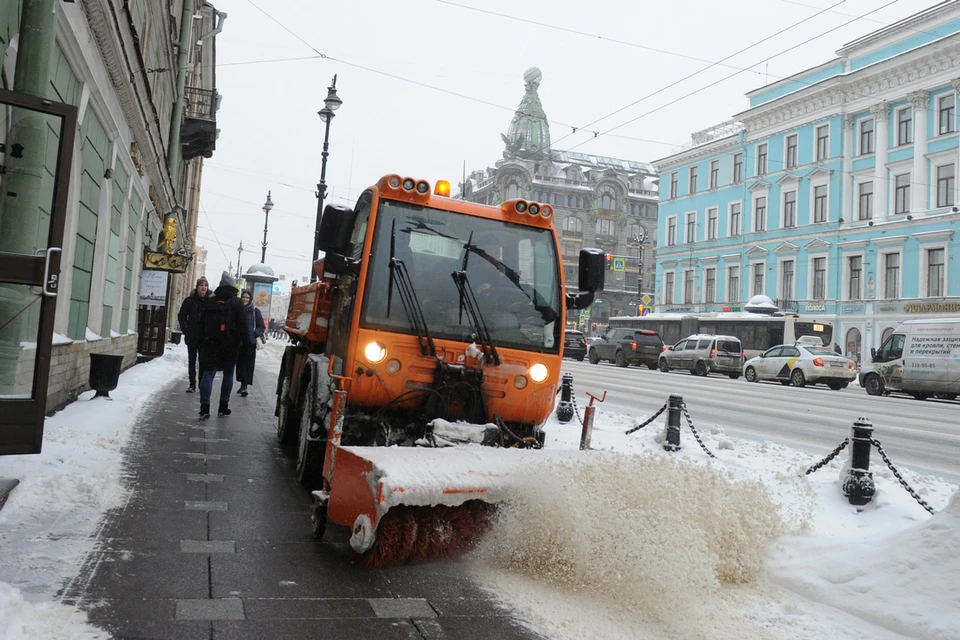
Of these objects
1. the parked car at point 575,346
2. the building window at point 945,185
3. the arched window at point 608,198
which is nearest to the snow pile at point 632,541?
the parked car at point 575,346

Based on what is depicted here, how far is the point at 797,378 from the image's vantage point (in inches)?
1035

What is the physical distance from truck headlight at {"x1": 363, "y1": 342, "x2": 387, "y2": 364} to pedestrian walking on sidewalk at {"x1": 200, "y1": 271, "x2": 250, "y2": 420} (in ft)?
15.6

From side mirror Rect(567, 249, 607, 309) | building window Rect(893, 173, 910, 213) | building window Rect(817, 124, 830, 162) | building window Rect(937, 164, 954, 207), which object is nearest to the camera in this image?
side mirror Rect(567, 249, 607, 309)

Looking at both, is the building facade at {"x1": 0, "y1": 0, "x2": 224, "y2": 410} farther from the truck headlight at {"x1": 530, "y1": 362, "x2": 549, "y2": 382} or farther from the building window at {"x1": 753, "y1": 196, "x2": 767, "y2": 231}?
the building window at {"x1": 753, "y1": 196, "x2": 767, "y2": 231}

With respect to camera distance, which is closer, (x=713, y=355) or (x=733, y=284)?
(x=713, y=355)

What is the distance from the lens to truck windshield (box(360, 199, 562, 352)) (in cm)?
565

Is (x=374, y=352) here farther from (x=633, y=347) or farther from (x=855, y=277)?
(x=855, y=277)

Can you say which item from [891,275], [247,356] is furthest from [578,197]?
[247,356]

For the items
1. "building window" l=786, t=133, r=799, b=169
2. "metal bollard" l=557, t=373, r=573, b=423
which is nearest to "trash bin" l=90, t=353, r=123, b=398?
"metal bollard" l=557, t=373, r=573, b=423

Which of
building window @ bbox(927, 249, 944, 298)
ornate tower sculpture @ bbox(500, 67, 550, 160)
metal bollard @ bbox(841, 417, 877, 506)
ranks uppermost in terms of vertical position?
ornate tower sculpture @ bbox(500, 67, 550, 160)

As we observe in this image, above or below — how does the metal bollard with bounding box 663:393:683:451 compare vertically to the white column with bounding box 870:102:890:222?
below

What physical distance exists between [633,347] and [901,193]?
15768mm

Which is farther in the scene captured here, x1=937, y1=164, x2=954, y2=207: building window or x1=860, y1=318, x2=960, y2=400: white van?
x1=937, y1=164, x2=954, y2=207: building window

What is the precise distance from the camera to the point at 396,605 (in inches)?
155
